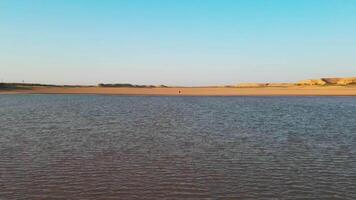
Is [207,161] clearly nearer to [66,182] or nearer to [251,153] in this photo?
[251,153]

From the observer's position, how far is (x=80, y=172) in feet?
38.6

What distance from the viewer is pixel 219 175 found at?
1148 centimetres

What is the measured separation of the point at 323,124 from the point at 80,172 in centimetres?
1702

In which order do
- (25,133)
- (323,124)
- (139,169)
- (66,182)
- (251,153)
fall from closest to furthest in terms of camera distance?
(66,182) < (139,169) < (251,153) < (25,133) < (323,124)

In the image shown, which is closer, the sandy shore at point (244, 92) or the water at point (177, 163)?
the water at point (177, 163)

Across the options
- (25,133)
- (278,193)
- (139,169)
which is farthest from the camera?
(25,133)

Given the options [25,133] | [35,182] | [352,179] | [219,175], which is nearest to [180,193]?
[219,175]

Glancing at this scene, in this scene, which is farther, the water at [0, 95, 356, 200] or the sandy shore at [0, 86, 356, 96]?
the sandy shore at [0, 86, 356, 96]

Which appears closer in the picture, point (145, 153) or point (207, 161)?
point (207, 161)

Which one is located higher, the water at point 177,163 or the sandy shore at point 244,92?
the sandy shore at point 244,92

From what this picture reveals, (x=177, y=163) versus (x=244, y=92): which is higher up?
(x=244, y=92)

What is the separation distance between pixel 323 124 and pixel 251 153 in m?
11.5

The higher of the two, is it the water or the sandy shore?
the sandy shore

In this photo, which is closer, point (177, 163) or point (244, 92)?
point (177, 163)
